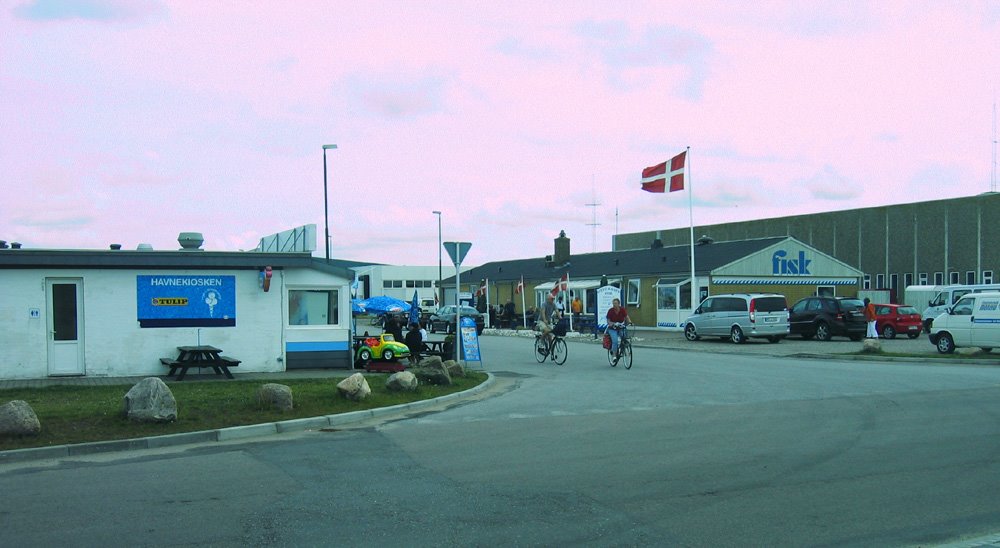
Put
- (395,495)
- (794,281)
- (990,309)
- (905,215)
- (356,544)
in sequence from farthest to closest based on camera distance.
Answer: (905,215) < (794,281) < (990,309) < (395,495) < (356,544)

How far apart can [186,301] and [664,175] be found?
2284 centimetres

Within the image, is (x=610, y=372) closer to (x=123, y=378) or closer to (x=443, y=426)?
(x=443, y=426)

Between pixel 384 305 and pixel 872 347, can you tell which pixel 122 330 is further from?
pixel 872 347

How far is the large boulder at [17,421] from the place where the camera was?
10828mm

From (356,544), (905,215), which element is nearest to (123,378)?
(356,544)

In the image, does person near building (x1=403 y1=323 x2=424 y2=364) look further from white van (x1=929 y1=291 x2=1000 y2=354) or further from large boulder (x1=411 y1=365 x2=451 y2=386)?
white van (x1=929 y1=291 x2=1000 y2=354)

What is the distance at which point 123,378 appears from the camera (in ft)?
62.0

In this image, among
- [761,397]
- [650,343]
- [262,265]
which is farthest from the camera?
[650,343]

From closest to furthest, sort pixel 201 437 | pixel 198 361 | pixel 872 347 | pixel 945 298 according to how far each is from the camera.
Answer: pixel 201 437
pixel 198 361
pixel 872 347
pixel 945 298

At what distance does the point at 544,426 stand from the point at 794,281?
35680mm

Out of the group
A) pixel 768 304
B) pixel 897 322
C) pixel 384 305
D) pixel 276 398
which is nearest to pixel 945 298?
pixel 897 322

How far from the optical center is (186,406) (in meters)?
13.2

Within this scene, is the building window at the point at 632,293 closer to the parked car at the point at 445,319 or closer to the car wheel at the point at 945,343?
the parked car at the point at 445,319

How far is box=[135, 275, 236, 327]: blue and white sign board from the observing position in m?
19.7
